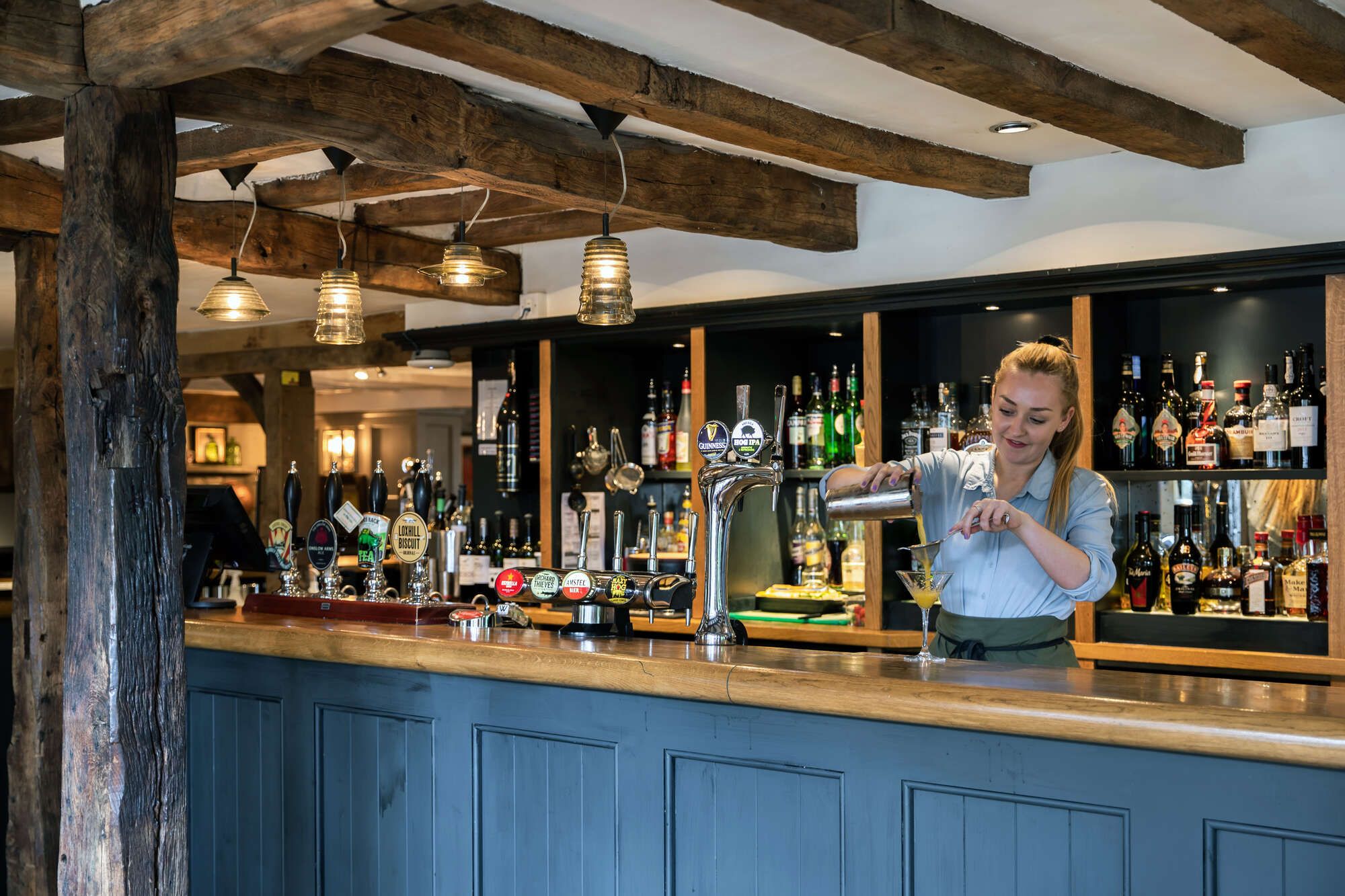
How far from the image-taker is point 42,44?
7.95 ft

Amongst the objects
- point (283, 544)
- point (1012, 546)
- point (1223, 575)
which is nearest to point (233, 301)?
point (283, 544)

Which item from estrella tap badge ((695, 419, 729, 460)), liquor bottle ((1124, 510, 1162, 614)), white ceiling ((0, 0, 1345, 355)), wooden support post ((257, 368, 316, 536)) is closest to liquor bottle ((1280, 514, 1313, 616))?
liquor bottle ((1124, 510, 1162, 614))

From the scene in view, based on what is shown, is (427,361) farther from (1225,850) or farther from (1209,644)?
(1225,850)

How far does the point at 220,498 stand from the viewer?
3.50 m

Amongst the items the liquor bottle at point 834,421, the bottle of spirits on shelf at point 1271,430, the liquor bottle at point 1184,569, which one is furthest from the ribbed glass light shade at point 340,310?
the bottle of spirits on shelf at point 1271,430

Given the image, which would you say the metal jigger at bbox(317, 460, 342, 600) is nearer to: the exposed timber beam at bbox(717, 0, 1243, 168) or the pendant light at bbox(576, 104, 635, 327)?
the pendant light at bbox(576, 104, 635, 327)

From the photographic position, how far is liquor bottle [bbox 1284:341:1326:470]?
3.50m

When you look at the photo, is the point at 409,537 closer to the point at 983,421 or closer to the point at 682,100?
the point at 682,100

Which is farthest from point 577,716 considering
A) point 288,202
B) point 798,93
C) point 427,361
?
point 427,361

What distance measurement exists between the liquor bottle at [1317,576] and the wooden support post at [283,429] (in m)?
5.90

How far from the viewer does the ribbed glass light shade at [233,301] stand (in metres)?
3.75

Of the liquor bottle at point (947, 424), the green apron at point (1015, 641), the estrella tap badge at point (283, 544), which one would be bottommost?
the green apron at point (1015, 641)

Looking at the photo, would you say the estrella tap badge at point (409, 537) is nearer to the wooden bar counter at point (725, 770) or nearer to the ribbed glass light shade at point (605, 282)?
the wooden bar counter at point (725, 770)

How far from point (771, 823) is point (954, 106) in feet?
6.36
